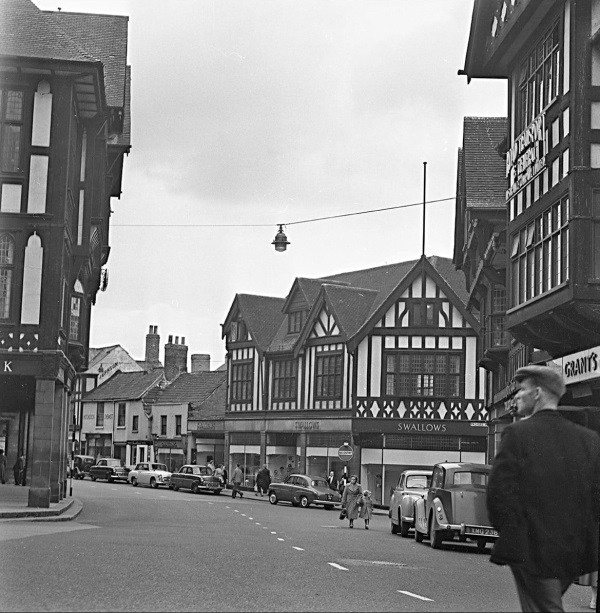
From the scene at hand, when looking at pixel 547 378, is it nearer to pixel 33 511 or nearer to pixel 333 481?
pixel 33 511

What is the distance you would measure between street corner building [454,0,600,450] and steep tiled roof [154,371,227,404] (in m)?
44.2

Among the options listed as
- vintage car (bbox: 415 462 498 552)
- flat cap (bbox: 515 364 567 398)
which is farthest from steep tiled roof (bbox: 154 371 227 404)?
flat cap (bbox: 515 364 567 398)

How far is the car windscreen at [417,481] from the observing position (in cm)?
2761

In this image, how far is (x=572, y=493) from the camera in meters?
5.86

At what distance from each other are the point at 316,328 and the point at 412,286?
6.08 meters

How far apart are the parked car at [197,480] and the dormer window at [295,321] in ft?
26.6

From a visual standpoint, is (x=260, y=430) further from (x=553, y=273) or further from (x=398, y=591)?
(x=398, y=591)

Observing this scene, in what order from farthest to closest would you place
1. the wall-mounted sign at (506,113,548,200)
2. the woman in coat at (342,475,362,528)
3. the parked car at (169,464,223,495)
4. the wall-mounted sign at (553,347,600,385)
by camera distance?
the parked car at (169,464,223,495), the woman in coat at (342,475,362,528), the wall-mounted sign at (506,113,548,200), the wall-mounted sign at (553,347,600,385)

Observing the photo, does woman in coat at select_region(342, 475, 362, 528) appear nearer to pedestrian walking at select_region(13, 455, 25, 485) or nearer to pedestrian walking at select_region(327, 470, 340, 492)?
pedestrian walking at select_region(327, 470, 340, 492)

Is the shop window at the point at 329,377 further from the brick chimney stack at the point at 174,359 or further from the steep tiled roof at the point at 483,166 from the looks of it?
the brick chimney stack at the point at 174,359

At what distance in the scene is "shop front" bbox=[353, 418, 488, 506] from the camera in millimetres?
50188

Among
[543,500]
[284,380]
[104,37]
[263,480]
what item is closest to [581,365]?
[543,500]

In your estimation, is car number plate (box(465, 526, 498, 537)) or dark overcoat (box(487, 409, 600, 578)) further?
car number plate (box(465, 526, 498, 537))

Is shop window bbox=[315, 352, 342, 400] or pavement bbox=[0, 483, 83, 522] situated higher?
shop window bbox=[315, 352, 342, 400]
